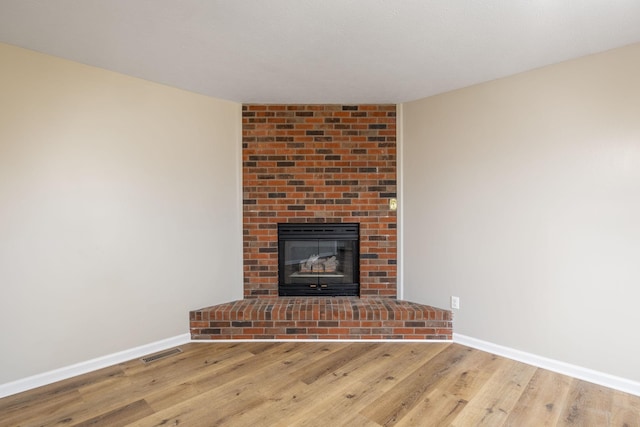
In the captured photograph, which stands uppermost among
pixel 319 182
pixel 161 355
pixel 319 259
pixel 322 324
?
pixel 319 182

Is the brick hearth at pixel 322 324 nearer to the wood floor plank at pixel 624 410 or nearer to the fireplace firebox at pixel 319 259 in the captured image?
the fireplace firebox at pixel 319 259

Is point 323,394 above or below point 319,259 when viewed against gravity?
below

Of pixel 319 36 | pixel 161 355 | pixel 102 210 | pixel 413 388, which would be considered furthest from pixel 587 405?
pixel 102 210

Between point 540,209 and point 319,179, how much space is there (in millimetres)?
1943

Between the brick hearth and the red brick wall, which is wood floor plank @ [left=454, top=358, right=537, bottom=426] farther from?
the red brick wall

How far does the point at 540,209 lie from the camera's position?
2357 mm

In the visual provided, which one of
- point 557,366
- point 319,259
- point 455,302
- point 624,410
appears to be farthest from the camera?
point 319,259

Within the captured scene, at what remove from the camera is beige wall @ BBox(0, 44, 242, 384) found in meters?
2.04

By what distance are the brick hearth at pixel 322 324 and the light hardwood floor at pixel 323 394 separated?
0.25 metres

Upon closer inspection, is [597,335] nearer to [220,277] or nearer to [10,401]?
[220,277]

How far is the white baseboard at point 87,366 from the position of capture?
2.02 meters

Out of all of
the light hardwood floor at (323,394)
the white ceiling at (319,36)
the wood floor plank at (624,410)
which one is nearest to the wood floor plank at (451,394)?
the light hardwood floor at (323,394)

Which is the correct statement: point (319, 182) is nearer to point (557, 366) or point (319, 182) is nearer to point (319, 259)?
point (319, 259)

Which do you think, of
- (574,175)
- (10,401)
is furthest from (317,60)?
(10,401)
